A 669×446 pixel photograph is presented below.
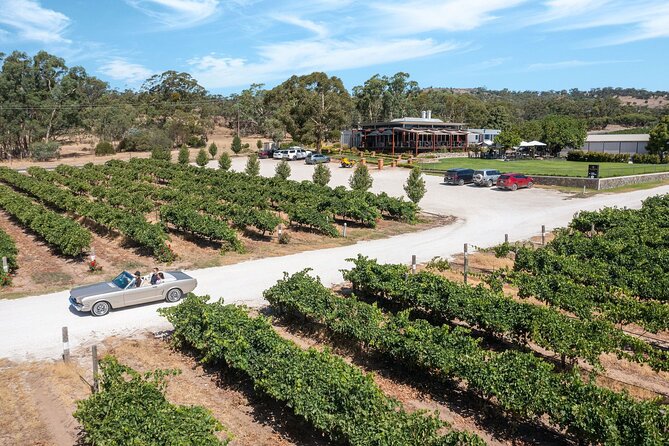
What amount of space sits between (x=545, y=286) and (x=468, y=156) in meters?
62.3

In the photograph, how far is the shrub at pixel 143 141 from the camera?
77.6 metres

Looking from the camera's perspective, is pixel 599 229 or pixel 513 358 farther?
pixel 599 229

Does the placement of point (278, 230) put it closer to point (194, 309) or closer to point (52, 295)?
point (52, 295)

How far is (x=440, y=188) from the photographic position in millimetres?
45531

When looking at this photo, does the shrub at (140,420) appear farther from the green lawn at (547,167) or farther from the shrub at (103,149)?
the shrub at (103,149)

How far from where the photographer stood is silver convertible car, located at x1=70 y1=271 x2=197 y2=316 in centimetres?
1634

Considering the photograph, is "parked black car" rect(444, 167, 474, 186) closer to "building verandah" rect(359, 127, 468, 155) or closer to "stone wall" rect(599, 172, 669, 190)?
"stone wall" rect(599, 172, 669, 190)

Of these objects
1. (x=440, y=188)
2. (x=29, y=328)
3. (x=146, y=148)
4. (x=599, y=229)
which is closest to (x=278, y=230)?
(x=29, y=328)

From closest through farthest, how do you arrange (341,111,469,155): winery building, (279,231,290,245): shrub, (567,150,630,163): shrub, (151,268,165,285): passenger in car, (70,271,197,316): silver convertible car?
(70,271,197,316): silver convertible car → (151,268,165,285): passenger in car → (279,231,290,245): shrub → (567,150,630,163): shrub → (341,111,469,155): winery building

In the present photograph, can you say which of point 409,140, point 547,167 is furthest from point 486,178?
point 409,140

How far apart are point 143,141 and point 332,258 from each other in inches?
2506

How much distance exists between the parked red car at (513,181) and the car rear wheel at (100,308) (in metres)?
34.6

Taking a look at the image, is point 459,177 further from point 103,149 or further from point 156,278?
point 103,149

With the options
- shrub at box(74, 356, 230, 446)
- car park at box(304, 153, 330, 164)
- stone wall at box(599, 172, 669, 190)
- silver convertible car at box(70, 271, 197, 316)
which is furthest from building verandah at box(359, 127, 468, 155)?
shrub at box(74, 356, 230, 446)
